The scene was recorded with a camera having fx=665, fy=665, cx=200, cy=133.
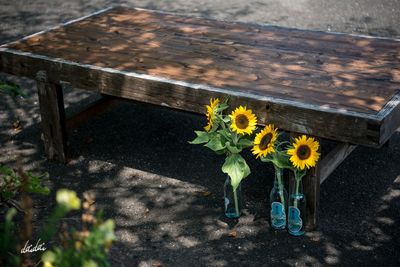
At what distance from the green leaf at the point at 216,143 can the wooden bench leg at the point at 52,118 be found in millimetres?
1311

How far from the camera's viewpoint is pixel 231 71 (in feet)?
13.9

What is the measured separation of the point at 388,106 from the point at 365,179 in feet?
4.05

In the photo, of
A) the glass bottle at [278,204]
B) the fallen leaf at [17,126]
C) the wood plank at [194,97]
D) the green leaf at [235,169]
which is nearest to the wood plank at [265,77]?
the wood plank at [194,97]

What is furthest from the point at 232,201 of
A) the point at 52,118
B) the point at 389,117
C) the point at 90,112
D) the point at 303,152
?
the point at 90,112

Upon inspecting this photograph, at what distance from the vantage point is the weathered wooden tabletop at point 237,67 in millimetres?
3645

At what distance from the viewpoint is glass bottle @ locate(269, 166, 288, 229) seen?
397 centimetres

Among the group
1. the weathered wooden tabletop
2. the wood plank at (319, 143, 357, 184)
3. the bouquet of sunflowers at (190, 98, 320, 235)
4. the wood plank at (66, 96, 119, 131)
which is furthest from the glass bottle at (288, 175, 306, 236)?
the wood plank at (66, 96, 119, 131)

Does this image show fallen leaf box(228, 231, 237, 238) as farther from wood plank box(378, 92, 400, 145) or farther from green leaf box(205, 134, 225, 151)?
wood plank box(378, 92, 400, 145)

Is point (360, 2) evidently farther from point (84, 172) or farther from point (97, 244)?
point (97, 244)

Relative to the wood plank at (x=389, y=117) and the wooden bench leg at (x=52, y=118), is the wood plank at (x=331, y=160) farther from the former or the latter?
the wooden bench leg at (x=52, y=118)

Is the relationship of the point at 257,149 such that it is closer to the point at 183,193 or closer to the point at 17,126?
the point at 183,193

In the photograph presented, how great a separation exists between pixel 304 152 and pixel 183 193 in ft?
3.75

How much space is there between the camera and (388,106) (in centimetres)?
358

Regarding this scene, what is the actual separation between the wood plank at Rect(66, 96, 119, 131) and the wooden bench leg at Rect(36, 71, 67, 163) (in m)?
0.18
